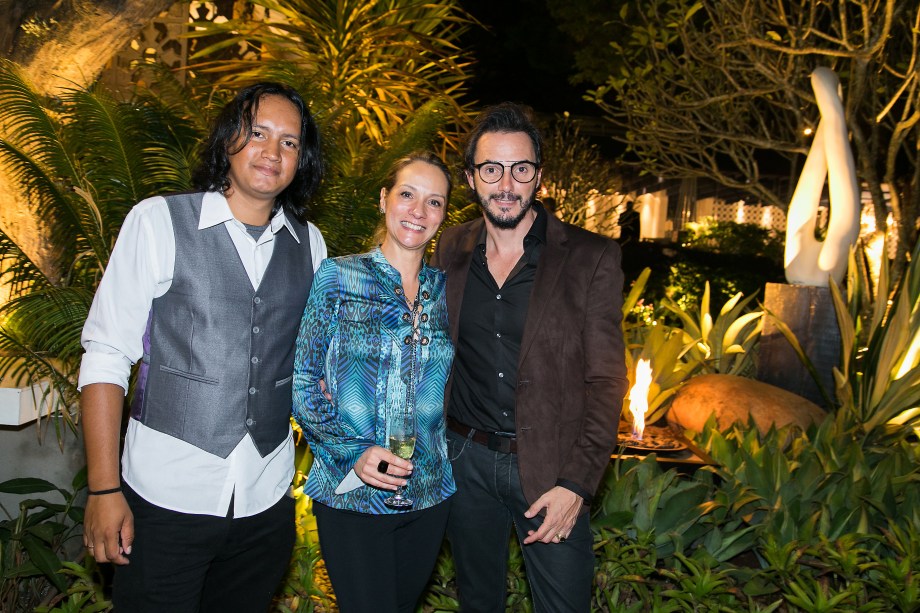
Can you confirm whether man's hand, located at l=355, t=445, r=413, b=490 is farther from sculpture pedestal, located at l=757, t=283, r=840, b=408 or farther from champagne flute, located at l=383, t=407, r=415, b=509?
sculpture pedestal, located at l=757, t=283, r=840, b=408

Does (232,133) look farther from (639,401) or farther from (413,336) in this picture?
(639,401)

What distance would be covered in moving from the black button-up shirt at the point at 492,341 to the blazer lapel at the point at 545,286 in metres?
0.03

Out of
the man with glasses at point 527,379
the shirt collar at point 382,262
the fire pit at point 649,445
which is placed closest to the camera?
the shirt collar at point 382,262

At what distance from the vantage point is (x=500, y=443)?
253 cm

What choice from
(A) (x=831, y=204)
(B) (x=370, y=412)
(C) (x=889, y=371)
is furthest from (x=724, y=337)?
(B) (x=370, y=412)

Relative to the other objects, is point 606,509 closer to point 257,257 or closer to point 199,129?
point 257,257

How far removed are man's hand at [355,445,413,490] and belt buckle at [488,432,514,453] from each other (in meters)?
0.54

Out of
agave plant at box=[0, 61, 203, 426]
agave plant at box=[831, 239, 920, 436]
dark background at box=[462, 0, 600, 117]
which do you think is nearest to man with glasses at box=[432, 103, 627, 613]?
agave plant at box=[0, 61, 203, 426]

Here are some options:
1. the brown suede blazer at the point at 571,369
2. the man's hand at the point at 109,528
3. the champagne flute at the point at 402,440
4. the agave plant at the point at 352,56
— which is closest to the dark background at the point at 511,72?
the agave plant at the point at 352,56

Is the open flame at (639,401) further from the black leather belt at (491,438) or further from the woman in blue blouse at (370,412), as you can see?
the woman in blue blouse at (370,412)

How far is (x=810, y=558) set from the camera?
11.2ft

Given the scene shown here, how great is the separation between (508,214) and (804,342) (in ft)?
16.2

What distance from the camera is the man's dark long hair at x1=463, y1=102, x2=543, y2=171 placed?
101 inches

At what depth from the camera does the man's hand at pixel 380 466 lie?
6.62 ft
